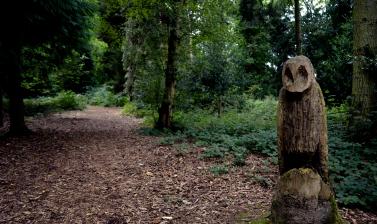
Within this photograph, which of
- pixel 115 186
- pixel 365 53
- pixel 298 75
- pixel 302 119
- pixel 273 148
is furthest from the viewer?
pixel 273 148

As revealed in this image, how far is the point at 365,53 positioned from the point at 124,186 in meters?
5.76

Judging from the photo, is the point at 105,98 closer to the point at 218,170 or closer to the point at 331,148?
the point at 218,170

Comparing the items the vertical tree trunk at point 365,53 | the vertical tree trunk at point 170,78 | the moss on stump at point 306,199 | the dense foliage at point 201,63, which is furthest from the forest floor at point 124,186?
the vertical tree trunk at point 365,53

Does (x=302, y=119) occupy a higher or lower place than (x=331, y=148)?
higher

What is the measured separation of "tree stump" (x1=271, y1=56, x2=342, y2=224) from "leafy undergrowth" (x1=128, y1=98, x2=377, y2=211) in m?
1.51

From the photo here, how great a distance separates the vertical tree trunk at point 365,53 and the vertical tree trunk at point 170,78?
530 cm

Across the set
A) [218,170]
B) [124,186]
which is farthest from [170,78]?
[124,186]

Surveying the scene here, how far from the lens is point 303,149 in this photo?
11.5ft

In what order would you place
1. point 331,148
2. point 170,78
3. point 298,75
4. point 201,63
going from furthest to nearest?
1. point 201,63
2. point 170,78
3. point 331,148
4. point 298,75

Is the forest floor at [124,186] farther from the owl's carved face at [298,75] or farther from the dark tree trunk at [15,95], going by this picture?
the owl's carved face at [298,75]

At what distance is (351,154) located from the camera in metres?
6.45

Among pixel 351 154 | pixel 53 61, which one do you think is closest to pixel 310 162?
pixel 351 154

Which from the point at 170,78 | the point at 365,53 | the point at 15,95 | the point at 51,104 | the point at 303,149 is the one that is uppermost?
the point at 365,53

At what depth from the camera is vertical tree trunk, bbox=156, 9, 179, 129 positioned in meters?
10.8
